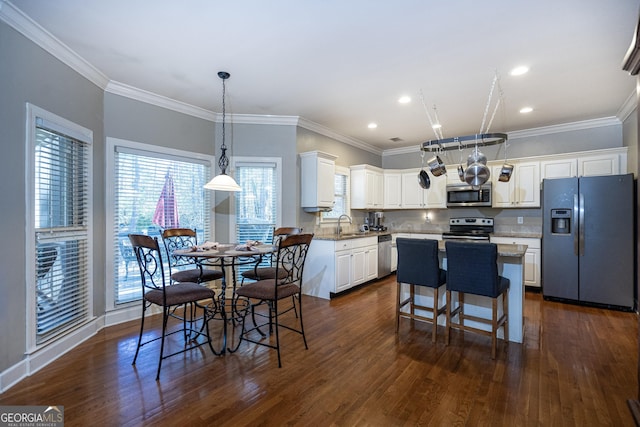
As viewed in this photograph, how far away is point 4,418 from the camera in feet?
6.19

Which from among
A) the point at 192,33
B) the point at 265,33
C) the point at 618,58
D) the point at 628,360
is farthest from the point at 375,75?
the point at 628,360

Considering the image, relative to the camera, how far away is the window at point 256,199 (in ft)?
14.8

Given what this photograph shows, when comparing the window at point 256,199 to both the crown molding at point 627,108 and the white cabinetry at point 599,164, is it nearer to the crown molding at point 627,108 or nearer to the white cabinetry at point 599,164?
the white cabinetry at point 599,164

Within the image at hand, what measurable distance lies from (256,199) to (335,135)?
1.91 m

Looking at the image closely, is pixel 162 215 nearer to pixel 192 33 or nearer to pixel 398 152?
pixel 192 33

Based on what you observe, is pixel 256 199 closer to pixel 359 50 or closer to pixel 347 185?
pixel 347 185

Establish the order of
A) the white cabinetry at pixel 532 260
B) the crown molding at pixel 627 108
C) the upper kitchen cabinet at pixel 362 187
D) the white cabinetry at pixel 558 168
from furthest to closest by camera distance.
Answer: the upper kitchen cabinet at pixel 362 187
the white cabinetry at pixel 532 260
the white cabinetry at pixel 558 168
the crown molding at pixel 627 108

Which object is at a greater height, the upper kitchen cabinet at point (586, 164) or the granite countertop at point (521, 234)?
the upper kitchen cabinet at point (586, 164)

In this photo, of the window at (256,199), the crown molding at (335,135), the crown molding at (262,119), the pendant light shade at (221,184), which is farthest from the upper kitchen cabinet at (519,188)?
the pendant light shade at (221,184)

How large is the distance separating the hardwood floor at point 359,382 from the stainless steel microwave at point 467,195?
96.0 inches

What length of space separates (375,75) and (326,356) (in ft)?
9.10

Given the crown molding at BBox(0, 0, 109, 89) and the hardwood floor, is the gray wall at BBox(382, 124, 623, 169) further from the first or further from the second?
the crown molding at BBox(0, 0, 109, 89)

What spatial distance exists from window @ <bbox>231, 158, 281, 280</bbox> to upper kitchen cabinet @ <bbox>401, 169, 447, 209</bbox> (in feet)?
9.32

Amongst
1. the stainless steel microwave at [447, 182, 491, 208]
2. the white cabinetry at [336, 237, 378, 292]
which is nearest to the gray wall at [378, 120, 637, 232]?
the stainless steel microwave at [447, 182, 491, 208]
